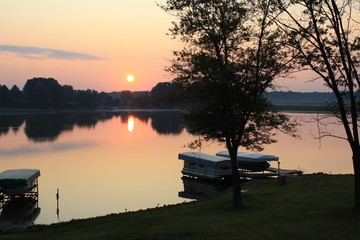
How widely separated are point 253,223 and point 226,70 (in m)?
10.0

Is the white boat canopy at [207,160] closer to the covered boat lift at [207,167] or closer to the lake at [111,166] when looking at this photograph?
the covered boat lift at [207,167]

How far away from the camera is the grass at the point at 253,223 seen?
64.2 feet

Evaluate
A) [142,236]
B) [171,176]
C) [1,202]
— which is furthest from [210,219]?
[171,176]

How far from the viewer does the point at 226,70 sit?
25922 millimetres

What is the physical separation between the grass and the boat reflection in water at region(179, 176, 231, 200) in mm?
14428

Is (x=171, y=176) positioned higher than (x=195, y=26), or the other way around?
(x=195, y=26)

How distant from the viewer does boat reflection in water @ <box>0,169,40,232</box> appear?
129 feet

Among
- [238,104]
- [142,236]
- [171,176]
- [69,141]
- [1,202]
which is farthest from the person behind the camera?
[69,141]

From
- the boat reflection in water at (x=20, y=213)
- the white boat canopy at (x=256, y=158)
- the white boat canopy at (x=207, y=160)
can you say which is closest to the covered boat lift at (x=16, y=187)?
the boat reflection in water at (x=20, y=213)

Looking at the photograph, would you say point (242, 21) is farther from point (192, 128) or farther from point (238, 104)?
point (192, 128)

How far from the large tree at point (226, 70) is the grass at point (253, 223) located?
462 centimetres

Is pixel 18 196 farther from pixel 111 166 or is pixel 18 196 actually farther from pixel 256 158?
pixel 256 158

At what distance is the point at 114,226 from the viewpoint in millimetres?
24859

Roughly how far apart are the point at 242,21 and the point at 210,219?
13539mm
